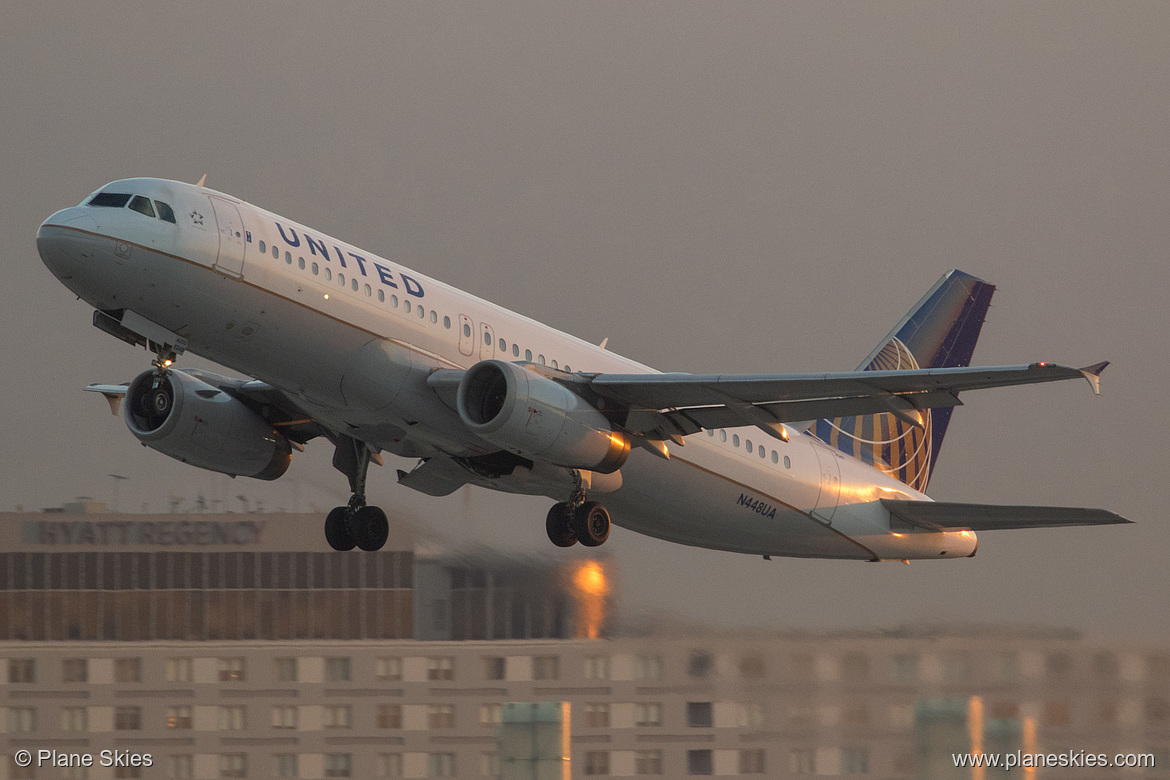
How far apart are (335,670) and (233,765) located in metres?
3.54

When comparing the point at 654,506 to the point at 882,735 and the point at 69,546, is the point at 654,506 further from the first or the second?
the point at 69,546

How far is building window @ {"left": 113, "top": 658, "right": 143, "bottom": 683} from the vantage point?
36.3m

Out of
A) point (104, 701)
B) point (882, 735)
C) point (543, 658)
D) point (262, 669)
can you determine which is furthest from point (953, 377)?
point (104, 701)

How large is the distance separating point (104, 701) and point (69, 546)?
15034 mm

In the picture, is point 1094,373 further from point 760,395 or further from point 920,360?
point 920,360

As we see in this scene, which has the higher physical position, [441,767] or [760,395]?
[760,395]

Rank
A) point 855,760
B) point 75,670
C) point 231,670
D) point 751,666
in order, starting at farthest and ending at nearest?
1. point 75,670
2. point 231,670
3. point 751,666
4. point 855,760

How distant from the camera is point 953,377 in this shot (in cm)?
2023

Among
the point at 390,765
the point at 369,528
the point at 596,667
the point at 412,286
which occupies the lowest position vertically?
the point at 390,765

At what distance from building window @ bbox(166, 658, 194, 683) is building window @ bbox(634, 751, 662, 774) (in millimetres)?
11949

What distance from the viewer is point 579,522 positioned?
2408cm

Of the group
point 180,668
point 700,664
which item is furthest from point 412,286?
point 180,668

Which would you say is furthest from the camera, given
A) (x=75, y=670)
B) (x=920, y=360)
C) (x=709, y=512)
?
(x=75, y=670)

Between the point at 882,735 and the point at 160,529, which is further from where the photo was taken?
the point at 160,529
